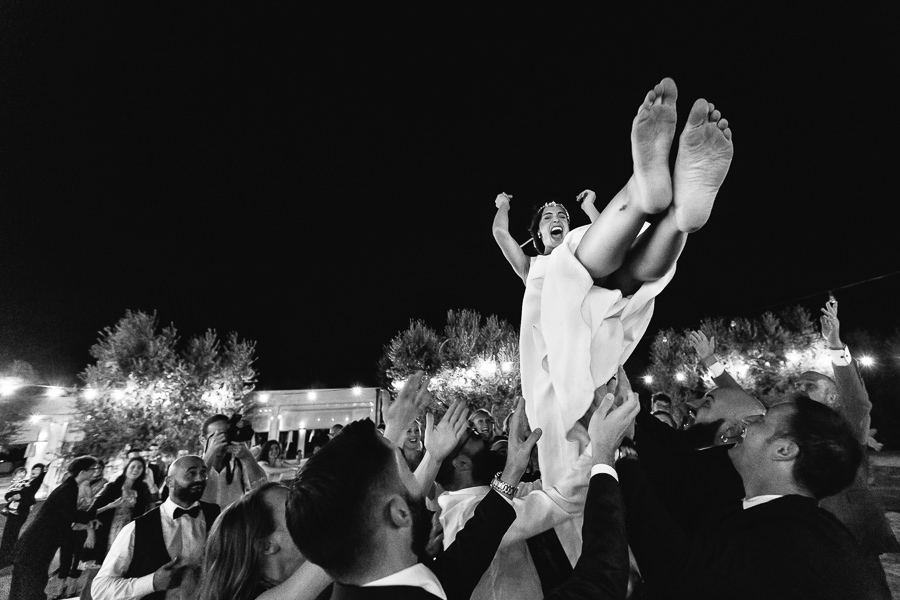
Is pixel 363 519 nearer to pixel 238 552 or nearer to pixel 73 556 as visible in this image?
pixel 238 552

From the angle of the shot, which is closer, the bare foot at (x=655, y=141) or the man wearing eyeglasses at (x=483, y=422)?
the bare foot at (x=655, y=141)

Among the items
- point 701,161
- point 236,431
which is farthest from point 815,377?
point 236,431

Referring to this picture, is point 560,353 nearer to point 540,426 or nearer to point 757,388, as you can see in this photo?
point 540,426

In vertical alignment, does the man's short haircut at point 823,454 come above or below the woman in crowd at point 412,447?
below

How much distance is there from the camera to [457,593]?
197 centimetres

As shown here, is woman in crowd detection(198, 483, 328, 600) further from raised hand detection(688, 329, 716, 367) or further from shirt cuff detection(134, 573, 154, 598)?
raised hand detection(688, 329, 716, 367)

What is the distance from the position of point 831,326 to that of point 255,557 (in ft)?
15.2

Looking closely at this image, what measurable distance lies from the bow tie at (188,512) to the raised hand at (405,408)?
2309mm

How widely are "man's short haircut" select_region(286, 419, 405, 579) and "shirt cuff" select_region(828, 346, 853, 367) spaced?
4.02m

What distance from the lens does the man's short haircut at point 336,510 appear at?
150cm

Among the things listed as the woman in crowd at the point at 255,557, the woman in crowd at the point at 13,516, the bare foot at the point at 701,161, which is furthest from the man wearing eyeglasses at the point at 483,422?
the woman in crowd at the point at 13,516

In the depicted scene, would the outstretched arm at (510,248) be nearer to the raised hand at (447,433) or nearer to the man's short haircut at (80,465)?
the raised hand at (447,433)

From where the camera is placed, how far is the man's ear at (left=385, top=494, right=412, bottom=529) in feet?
5.22

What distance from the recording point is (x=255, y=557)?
2252 millimetres
